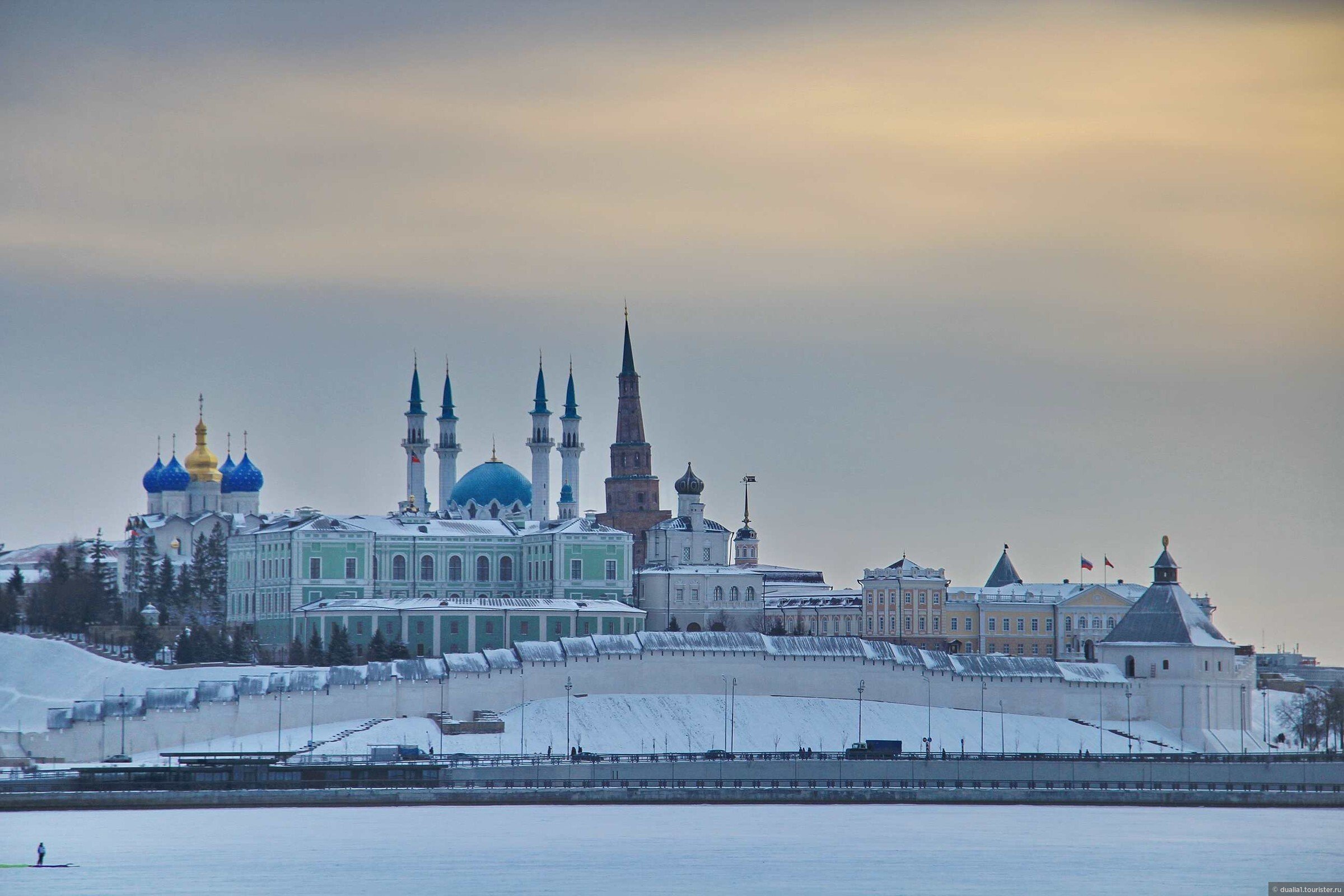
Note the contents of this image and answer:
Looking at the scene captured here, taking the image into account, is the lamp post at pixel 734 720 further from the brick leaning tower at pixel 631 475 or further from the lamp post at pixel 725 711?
the brick leaning tower at pixel 631 475

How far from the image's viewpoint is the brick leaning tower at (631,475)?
4867 inches

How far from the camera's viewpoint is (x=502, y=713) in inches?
3319

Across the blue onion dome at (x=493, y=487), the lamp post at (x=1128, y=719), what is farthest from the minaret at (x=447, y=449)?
the lamp post at (x=1128, y=719)

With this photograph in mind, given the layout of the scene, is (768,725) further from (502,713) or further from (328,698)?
(328,698)

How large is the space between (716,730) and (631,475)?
4083 cm

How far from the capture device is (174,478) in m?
123

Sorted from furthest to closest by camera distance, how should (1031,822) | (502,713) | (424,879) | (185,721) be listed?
(502,713) → (185,721) → (1031,822) → (424,879)

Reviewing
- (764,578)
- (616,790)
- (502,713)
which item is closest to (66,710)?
(502,713)

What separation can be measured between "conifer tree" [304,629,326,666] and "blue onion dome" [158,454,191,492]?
27.8 metres

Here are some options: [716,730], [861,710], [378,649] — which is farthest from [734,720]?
[378,649]

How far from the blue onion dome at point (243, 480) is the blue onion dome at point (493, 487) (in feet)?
29.8

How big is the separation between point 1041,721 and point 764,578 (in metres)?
37.3

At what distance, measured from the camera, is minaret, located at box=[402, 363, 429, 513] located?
12075 cm

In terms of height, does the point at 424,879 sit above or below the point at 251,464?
below
